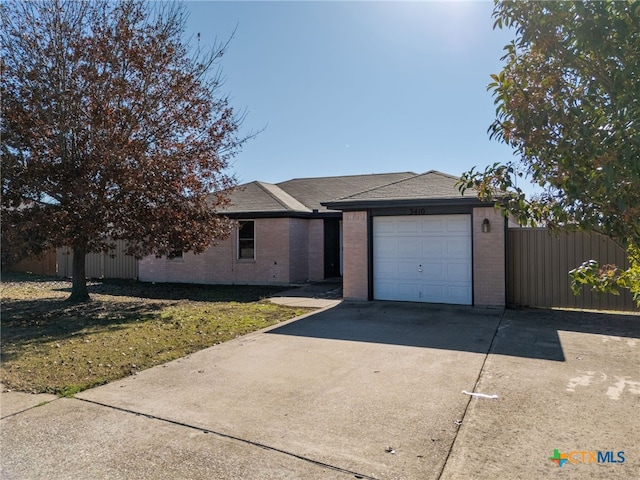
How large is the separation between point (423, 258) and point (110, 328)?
768 centimetres

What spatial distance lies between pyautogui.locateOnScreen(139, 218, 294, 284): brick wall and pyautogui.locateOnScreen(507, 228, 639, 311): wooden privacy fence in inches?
318

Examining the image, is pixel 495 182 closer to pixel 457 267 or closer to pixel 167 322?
pixel 167 322

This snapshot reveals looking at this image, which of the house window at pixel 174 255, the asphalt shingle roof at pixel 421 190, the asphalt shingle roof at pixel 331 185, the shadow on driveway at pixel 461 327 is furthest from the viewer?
the asphalt shingle roof at pixel 331 185

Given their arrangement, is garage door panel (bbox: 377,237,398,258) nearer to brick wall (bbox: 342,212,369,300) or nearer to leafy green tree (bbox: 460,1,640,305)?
brick wall (bbox: 342,212,369,300)

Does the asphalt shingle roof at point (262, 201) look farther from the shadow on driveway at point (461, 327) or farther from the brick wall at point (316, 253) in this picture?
the shadow on driveway at point (461, 327)

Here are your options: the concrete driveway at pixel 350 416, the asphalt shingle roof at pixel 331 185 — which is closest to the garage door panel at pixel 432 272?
the concrete driveway at pixel 350 416

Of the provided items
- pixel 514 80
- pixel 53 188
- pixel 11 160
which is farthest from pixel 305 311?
pixel 514 80

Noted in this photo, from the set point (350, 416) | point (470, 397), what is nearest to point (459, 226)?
point (470, 397)

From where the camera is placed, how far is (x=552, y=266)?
11289 millimetres

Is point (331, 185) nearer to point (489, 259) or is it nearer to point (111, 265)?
point (111, 265)

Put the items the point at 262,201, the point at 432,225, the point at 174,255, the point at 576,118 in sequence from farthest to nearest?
the point at 262,201 → the point at 174,255 → the point at 432,225 → the point at 576,118

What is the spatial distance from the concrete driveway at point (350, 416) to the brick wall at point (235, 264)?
9.24 m

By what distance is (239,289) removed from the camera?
16.1 m

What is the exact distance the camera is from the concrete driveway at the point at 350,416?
3.61 metres
